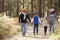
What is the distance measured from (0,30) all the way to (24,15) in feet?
6.63

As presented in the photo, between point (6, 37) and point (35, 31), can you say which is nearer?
point (6, 37)

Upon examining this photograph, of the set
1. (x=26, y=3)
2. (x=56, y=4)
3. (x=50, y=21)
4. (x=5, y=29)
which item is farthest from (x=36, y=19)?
(x=26, y=3)

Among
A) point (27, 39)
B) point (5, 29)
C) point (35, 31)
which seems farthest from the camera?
point (35, 31)

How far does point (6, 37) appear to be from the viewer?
13547 millimetres

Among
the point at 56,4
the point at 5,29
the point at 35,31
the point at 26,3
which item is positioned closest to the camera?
the point at 5,29

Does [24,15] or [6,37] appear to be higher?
[24,15]

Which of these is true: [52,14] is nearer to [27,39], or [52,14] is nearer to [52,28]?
[52,28]

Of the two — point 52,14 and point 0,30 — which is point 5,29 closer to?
point 0,30

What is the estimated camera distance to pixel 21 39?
42.7 ft

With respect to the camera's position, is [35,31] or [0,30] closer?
[0,30]

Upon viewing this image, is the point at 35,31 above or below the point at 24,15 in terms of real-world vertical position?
below

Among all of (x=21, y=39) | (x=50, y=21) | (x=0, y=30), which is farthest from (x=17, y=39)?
(x=50, y=21)

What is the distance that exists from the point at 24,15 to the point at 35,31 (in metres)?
2.59

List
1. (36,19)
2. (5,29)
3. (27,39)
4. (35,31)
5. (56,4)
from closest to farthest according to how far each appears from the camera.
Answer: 1. (27,39)
2. (5,29)
3. (36,19)
4. (35,31)
5. (56,4)
